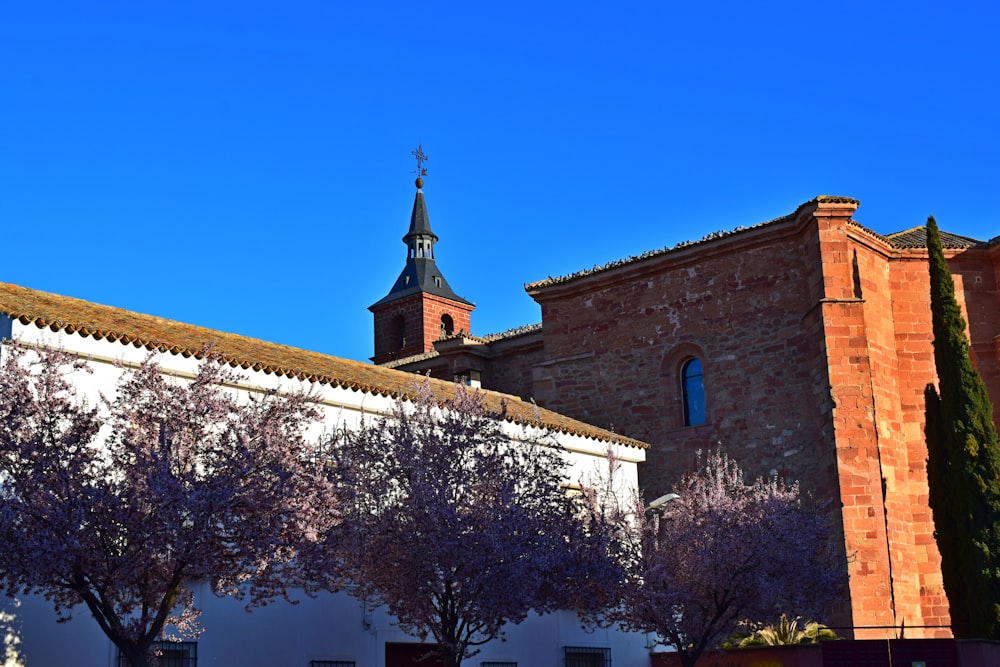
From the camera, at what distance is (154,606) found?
40.7 ft

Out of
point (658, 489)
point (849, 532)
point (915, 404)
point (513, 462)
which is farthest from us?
point (658, 489)

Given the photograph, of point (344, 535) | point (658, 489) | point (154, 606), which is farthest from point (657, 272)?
point (154, 606)

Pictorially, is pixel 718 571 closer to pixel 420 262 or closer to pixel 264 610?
pixel 264 610

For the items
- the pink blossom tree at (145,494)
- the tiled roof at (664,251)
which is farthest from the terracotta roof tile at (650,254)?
the pink blossom tree at (145,494)

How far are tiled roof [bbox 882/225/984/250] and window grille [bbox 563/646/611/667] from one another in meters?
11.7

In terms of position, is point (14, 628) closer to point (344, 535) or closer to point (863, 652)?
point (344, 535)

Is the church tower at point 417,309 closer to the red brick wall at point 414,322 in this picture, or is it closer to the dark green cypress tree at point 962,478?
the red brick wall at point 414,322

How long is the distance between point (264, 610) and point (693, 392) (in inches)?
534

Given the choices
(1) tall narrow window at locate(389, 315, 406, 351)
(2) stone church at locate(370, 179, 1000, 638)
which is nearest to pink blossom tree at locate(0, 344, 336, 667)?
(2) stone church at locate(370, 179, 1000, 638)

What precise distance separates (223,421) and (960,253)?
1945 centimetres

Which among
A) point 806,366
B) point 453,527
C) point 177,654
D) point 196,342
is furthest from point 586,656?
point 196,342

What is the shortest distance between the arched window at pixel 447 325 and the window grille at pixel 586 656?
28897 millimetres

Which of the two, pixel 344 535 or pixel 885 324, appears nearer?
pixel 344 535

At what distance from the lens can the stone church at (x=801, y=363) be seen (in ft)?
75.0
